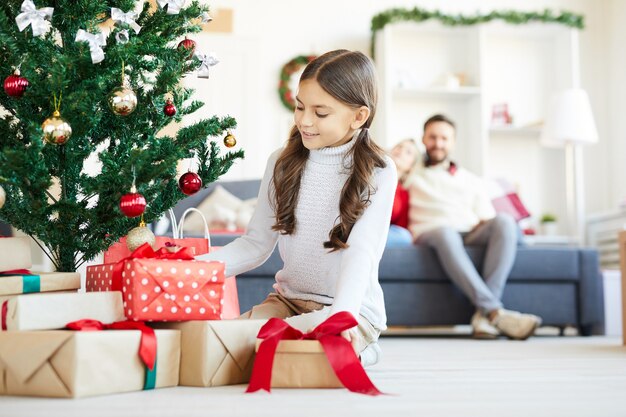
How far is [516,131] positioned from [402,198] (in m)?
1.85

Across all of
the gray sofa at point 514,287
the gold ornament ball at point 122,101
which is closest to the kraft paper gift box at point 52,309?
the gold ornament ball at point 122,101

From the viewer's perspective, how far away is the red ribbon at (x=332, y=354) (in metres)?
1.43

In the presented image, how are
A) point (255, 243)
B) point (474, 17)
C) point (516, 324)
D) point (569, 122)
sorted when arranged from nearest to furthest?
point (255, 243) → point (516, 324) → point (569, 122) → point (474, 17)

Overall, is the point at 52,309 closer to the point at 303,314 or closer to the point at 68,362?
the point at 68,362

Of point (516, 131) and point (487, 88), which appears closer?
point (516, 131)

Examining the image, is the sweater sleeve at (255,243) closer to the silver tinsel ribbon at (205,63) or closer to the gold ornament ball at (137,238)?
the gold ornament ball at (137,238)

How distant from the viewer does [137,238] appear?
1737 mm

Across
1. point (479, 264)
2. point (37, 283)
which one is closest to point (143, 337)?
point (37, 283)

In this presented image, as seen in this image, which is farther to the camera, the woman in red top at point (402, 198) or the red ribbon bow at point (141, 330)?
the woman in red top at point (402, 198)

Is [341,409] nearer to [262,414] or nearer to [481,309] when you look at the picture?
[262,414]

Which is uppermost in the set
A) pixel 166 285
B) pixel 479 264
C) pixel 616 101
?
pixel 616 101

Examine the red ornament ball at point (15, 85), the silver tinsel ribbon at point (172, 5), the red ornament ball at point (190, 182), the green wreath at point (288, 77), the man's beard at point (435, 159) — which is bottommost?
the red ornament ball at point (190, 182)

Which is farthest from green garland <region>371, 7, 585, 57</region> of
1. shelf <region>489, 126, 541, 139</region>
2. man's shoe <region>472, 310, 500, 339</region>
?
man's shoe <region>472, 310, 500, 339</region>

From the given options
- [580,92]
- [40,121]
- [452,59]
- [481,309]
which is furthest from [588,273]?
[40,121]
